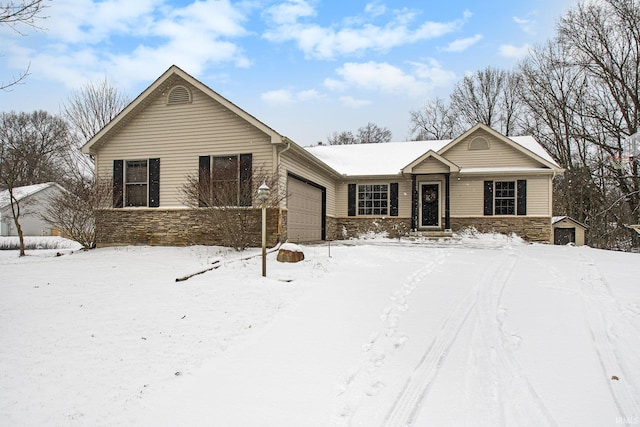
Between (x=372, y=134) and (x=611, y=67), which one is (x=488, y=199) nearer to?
(x=611, y=67)

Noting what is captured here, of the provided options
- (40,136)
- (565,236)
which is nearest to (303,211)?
(565,236)

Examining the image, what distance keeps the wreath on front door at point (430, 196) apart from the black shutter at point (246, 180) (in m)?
8.15

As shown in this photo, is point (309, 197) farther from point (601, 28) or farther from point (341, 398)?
point (601, 28)

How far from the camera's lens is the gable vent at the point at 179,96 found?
11477 millimetres

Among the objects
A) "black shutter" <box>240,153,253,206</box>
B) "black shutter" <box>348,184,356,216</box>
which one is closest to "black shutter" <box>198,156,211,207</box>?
"black shutter" <box>240,153,253,206</box>

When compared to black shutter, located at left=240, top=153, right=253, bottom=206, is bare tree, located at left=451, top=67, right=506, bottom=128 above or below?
above

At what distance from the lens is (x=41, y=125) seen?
1309 inches

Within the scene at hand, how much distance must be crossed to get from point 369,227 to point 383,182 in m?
2.00

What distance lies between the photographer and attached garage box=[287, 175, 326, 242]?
11922 mm

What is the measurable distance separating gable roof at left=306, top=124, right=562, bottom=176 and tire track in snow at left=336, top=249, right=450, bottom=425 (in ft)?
33.3

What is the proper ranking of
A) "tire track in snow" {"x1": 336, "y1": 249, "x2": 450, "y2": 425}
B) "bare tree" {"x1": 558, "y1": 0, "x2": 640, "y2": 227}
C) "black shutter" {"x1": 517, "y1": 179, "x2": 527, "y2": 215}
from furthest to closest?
"bare tree" {"x1": 558, "y1": 0, "x2": 640, "y2": 227} < "black shutter" {"x1": 517, "y1": 179, "x2": 527, "y2": 215} < "tire track in snow" {"x1": 336, "y1": 249, "x2": 450, "y2": 425}

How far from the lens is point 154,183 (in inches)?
461

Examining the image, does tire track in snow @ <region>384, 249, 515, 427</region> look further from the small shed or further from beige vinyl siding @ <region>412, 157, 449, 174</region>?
the small shed

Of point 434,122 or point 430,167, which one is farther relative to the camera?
A: point 434,122
